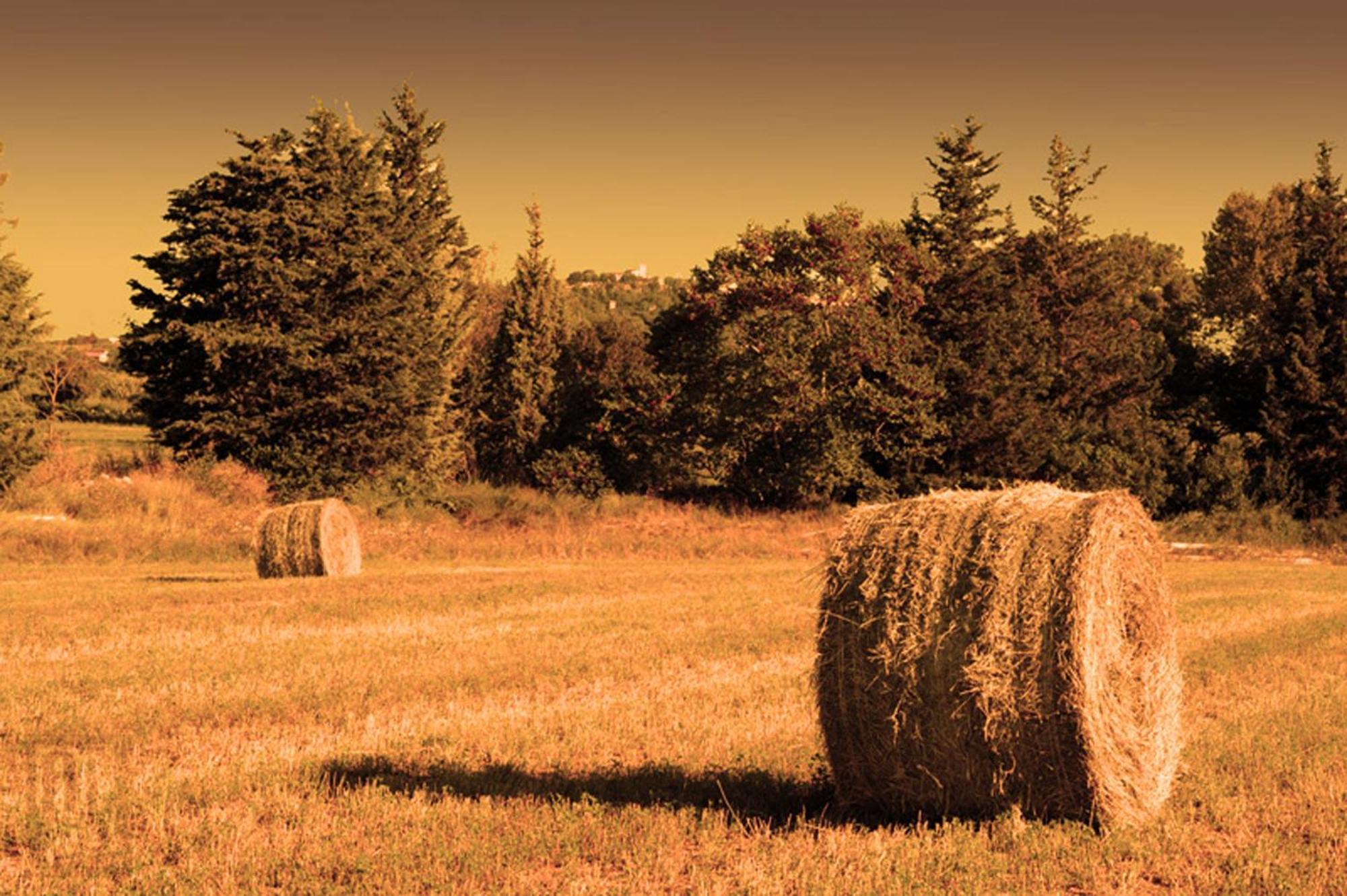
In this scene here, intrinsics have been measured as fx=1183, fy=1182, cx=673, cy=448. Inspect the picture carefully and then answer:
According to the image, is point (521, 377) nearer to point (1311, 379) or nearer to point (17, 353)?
point (17, 353)

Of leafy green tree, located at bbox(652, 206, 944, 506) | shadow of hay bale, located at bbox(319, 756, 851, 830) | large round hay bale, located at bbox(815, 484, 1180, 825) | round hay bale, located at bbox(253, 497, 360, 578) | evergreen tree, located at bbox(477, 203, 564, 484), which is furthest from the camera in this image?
evergreen tree, located at bbox(477, 203, 564, 484)

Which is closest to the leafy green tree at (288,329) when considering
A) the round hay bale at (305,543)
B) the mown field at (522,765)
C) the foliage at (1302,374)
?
the round hay bale at (305,543)

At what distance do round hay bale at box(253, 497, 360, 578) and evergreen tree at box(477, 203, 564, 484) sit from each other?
112 feet

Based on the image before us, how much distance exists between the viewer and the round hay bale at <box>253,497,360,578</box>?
27.2m

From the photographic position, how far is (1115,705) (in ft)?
29.9

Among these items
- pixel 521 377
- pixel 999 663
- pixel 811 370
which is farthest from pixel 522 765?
pixel 521 377

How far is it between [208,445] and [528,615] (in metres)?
26.7

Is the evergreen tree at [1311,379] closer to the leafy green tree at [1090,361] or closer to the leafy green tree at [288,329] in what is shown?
the leafy green tree at [1090,361]

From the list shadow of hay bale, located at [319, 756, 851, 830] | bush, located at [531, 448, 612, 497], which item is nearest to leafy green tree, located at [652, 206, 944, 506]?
bush, located at [531, 448, 612, 497]

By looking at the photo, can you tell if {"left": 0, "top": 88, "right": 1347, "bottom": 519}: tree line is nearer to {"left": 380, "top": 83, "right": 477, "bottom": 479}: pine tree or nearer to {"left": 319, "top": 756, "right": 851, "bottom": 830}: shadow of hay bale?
{"left": 380, "top": 83, "right": 477, "bottom": 479}: pine tree

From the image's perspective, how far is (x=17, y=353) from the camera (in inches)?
1955

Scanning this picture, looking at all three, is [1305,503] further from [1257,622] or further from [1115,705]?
[1115,705]

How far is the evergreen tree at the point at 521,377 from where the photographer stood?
64000mm

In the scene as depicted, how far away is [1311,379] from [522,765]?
5067cm
